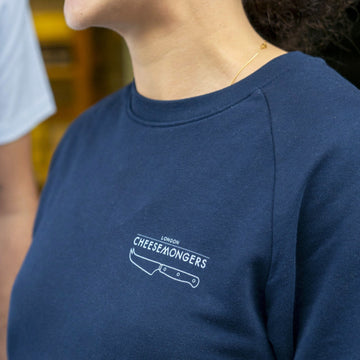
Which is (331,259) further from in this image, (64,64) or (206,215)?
(64,64)

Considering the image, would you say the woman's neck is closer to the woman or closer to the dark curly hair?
the woman

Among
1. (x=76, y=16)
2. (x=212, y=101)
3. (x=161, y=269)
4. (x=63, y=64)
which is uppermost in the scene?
(x=76, y=16)

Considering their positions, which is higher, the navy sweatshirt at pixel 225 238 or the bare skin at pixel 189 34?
the bare skin at pixel 189 34

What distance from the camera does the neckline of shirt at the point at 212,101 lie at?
81 cm

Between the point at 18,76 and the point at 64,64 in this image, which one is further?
the point at 64,64

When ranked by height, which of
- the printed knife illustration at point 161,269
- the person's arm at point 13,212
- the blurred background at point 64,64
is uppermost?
the printed knife illustration at point 161,269

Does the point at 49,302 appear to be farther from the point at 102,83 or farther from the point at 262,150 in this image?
the point at 102,83

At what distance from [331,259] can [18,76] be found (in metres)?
0.97

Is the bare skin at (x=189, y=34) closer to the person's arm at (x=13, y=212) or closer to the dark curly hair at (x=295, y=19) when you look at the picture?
the dark curly hair at (x=295, y=19)

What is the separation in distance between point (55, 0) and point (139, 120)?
3.30 m

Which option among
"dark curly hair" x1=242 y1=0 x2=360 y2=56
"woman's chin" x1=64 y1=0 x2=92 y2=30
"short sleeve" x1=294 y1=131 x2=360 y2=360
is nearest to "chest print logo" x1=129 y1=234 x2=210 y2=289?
"short sleeve" x1=294 y1=131 x2=360 y2=360

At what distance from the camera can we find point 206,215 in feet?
2.53

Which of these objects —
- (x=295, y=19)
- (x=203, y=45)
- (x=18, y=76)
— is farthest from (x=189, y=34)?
(x=18, y=76)

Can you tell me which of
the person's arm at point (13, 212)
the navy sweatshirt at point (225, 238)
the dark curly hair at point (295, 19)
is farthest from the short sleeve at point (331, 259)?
the person's arm at point (13, 212)
